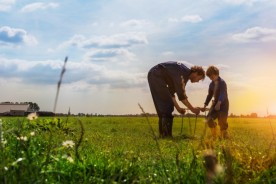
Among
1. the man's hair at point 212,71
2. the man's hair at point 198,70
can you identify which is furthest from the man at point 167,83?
the man's hair at point 212,71

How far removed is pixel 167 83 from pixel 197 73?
964 mm

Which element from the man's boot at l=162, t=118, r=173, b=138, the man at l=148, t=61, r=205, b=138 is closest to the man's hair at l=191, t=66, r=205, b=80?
the man at l=148, t=61, r=205, b=138

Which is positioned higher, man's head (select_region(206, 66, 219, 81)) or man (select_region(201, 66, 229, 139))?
man's head (select_region(206, 66, 219, 81))

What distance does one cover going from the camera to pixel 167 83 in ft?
45.2

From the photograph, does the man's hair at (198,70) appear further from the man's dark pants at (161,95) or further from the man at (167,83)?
the man's dark pants at (161,95)

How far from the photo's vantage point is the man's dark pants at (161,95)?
44.4 feet

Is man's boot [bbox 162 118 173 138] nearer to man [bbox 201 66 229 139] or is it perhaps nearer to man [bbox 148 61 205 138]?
man [bbox 148 61 205 138]

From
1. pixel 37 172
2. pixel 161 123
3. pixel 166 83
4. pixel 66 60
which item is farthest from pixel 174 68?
pixel 66 60

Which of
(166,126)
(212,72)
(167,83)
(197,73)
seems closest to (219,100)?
(212,72)

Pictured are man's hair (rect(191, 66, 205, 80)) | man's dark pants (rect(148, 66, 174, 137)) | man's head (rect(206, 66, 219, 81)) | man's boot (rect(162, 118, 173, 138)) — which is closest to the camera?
man's hair (rect(191, 66, 205, 80))

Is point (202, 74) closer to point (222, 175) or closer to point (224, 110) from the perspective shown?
point (224, 110)

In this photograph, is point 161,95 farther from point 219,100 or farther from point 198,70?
point 219,100

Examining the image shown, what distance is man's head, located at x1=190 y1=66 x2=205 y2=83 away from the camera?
1320 cm

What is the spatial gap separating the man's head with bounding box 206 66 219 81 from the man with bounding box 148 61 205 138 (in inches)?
14.9
